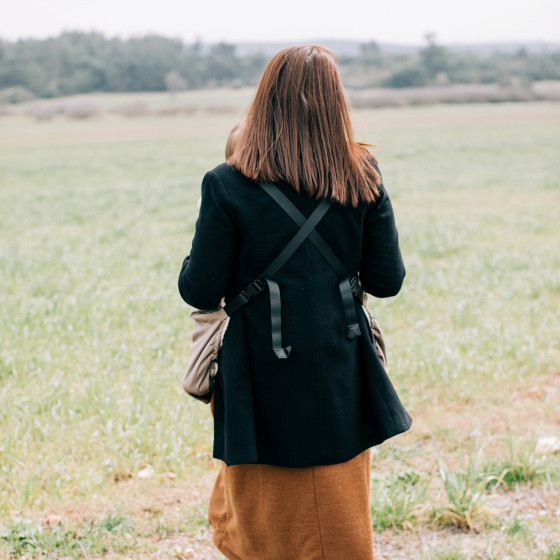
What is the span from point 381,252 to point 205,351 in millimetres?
746

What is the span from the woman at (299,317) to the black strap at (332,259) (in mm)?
13

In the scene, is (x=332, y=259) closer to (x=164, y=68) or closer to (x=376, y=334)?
(x=376, y=334)

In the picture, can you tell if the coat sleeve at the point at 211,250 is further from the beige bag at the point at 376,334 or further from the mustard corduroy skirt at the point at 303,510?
the mustard corduroy skirt at the point at 303,510

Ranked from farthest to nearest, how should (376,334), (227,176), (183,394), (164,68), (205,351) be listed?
1. (164,68)
2. (183,394)
3. (376,334)
4. (205,351)
5. (227,176)

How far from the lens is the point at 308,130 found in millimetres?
2188

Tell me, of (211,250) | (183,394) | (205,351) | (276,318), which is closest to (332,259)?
(276,318)

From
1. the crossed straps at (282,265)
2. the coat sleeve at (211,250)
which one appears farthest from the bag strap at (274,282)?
the coat sleeve at (211,250)

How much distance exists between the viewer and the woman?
217 centimetres

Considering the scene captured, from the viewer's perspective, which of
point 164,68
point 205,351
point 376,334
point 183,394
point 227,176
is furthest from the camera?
point 164,68

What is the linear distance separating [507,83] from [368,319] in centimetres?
10092

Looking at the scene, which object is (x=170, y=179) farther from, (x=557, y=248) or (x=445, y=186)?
(x=557, y=248)

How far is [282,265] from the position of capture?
223cm

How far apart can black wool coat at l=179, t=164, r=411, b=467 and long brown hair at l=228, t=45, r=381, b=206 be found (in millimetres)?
62

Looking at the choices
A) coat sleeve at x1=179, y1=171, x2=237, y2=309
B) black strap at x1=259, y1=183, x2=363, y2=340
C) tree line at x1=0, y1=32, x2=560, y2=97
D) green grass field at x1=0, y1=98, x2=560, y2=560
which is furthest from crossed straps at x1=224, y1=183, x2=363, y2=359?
tree line at x1=0, y1=32, x2=560, y2=97
